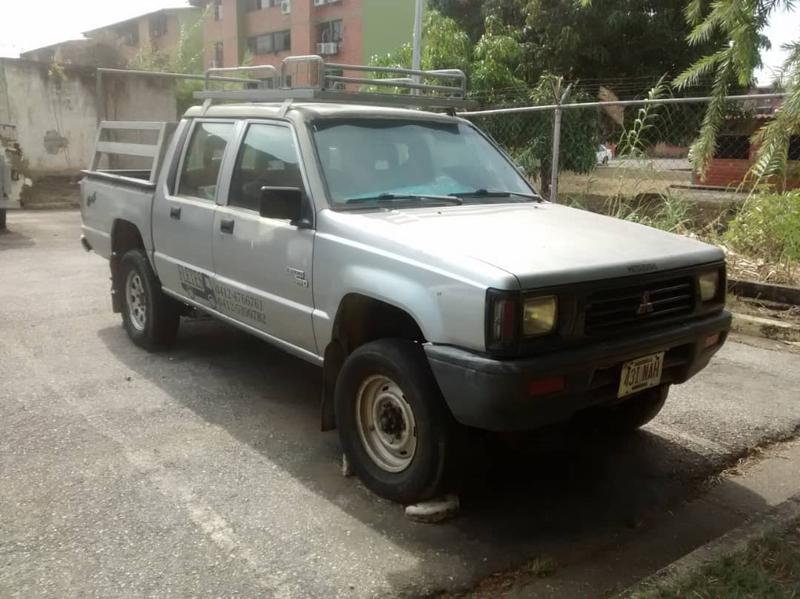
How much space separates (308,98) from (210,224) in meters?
1.02

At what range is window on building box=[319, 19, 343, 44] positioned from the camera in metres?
39.0

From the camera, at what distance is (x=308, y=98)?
15.5ft

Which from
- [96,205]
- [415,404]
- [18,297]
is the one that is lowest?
[18,297]

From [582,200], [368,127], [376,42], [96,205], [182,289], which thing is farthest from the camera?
[376,42]

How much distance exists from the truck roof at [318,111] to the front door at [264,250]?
0.11m

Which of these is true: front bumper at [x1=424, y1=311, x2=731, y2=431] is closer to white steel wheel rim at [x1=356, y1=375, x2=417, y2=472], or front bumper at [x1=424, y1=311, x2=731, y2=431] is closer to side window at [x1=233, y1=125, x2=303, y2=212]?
white steel wheel rim at [x1=356, y1=375, x2=417, y2=472]

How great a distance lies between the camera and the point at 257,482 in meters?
3.94

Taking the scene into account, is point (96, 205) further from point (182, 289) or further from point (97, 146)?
point (182, 289)

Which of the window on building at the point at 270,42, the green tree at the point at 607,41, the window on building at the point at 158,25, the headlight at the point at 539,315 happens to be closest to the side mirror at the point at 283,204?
the headlight at the point at 539,315

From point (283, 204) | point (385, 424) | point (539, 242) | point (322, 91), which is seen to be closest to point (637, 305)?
point (539, 242)

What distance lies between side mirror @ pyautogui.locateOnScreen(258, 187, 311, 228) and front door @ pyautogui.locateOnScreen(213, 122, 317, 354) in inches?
3.6

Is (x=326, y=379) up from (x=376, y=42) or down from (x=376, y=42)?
down

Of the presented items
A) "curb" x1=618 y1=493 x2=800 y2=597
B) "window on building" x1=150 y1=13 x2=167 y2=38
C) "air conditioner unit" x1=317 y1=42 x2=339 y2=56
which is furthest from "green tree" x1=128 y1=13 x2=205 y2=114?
"curb" x1=618 y1=493 x2=800 y2=597

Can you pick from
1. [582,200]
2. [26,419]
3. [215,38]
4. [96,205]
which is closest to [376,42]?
[215,38]
